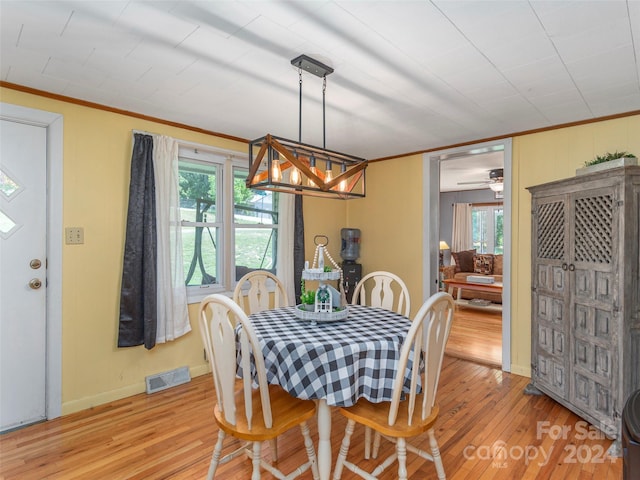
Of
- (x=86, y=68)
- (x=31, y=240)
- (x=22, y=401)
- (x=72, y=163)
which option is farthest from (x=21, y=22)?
(x=22, y=401)

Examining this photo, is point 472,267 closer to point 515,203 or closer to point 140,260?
point 515,203

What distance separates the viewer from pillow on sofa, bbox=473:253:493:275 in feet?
22.8

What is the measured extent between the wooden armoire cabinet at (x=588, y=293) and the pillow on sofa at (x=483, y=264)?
13.9 ft

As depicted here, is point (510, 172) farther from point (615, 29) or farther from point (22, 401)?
point (22, 401)

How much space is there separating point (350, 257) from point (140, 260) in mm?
2440

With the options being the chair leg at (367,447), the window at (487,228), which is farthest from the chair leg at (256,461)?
the window at (487,228)

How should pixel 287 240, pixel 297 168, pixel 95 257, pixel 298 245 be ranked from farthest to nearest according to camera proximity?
pixel 298 245
pixel 287 240
pixel 95 257
pixel 297 168

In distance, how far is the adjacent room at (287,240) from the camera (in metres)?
1.67

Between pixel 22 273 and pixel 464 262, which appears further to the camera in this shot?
pixel 464 262

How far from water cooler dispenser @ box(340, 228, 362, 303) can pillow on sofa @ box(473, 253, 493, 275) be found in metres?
3.71

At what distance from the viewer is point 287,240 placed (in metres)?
3.82

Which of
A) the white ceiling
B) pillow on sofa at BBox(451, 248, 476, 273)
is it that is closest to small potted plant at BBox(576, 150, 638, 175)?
the white ceiling

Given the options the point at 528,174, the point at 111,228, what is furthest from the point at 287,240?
the point at 528,174

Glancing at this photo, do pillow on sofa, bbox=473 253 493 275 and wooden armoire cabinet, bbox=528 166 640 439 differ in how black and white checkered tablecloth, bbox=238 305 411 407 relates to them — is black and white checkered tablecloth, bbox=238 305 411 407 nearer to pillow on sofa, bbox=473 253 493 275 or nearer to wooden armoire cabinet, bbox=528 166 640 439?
wooden armoire cabinet, bbox=528 166 640 439
